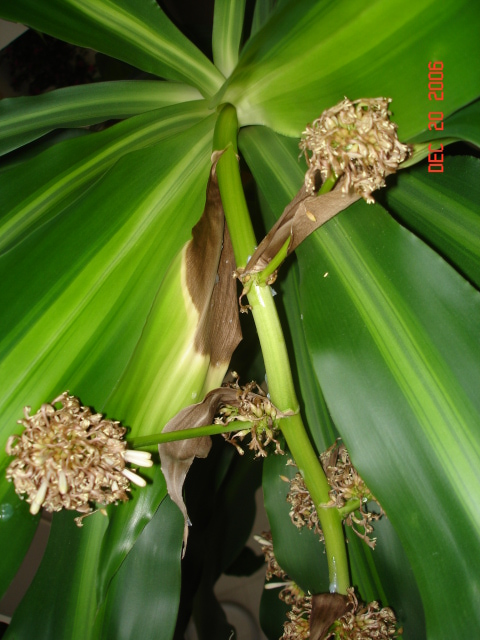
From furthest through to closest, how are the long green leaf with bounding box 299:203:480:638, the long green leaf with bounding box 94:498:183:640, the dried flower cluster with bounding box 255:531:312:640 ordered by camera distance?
the long green leaf with bounding box 94:498:183:640, the dried flower cluster with bounding box 255:531:312:640, the long green leaf with bounding box 299:203:480:638

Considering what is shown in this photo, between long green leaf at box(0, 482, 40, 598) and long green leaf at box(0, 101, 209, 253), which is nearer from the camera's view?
long green leaf at box(0, 482, 40, 598)

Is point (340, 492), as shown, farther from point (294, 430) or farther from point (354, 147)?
point (354, 147)

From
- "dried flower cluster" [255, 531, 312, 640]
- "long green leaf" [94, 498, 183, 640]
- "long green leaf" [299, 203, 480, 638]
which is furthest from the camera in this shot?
"long green leaf" [94, 498, 183, 640]

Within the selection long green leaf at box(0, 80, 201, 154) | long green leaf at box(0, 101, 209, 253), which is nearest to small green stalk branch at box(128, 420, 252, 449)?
long green leaf at box(0, 101, 209, 253)

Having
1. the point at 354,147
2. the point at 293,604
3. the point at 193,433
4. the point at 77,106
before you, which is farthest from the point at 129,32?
the point at 293,604

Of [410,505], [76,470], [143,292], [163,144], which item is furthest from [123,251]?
[410,505]

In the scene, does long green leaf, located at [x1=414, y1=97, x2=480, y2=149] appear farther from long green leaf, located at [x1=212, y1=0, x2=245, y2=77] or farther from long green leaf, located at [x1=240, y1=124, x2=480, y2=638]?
long green leaf, located at [x1=212, y1=0, x2=245, y2=77]
